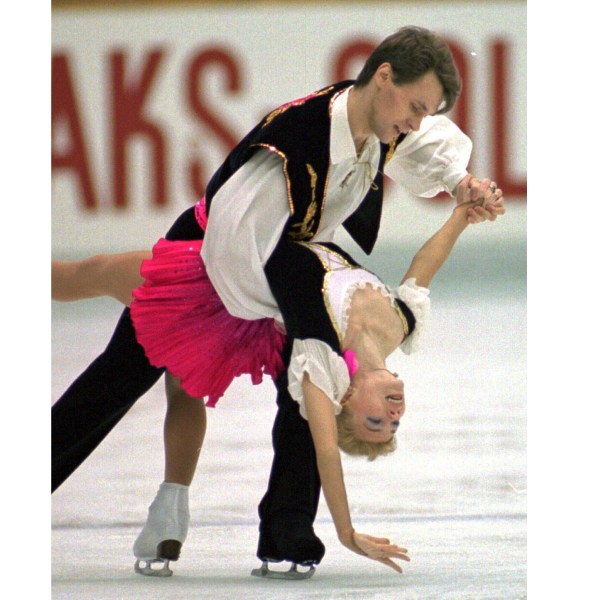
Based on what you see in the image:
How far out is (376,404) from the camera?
3.01 meters

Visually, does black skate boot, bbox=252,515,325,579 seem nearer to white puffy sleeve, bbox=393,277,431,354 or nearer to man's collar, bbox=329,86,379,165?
white puffy sleeve, bbox=393,277,431,354

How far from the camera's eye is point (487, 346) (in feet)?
10.8

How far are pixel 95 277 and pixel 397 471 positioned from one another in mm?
1005

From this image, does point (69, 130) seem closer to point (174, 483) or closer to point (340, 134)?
point (340, 134)

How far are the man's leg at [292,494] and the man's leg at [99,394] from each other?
1.27 ft

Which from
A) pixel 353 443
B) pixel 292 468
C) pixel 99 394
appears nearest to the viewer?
pixel 353 443

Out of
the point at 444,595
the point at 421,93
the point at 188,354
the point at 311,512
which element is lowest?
the point at 444,595

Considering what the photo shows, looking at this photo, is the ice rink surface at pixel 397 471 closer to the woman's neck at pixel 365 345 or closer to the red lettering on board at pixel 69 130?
the woman's neck at pixel 365 345

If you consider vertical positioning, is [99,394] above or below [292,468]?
above

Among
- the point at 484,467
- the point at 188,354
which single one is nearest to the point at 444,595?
the point at 484,467

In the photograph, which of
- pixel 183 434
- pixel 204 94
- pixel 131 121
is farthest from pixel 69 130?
pixel 183 434

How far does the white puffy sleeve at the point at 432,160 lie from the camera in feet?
10.2
